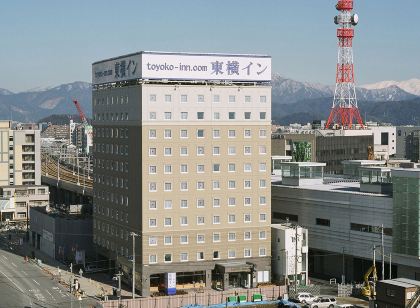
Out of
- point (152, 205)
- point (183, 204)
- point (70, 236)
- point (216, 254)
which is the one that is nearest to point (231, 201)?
point (183, 204)

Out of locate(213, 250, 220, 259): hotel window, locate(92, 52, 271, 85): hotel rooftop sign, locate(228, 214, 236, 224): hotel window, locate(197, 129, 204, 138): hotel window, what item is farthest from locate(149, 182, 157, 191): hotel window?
locate(92, 52, 271, 85): hotel rooftop sign

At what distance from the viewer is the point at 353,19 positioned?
522ft

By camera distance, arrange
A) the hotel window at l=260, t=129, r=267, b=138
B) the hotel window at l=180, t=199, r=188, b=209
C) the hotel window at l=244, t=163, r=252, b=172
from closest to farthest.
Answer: the hotel window at l=180, t=199, r=188, b=209
the hotel window at l=244, t=163, r=252, b=172
the hotel window at l=260, t=129, r=267, b=138

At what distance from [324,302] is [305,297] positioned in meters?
1.91

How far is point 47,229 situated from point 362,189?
124ft

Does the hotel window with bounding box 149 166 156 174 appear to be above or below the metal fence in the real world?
above

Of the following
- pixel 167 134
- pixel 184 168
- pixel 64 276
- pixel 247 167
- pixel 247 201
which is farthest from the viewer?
pixel 64 276

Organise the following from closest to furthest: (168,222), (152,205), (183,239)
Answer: (152,205) → (168,222) → (183,239)

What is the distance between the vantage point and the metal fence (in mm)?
59600

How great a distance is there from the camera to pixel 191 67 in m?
69.2

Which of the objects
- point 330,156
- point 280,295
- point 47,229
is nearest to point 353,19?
point 330,156

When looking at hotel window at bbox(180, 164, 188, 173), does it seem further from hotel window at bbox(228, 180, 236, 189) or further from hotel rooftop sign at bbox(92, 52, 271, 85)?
hotel rooftop sign at bbox(92, 52, 271, 85)

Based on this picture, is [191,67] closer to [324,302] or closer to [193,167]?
[193,167]

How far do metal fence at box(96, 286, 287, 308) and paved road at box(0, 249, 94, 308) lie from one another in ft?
16.7
